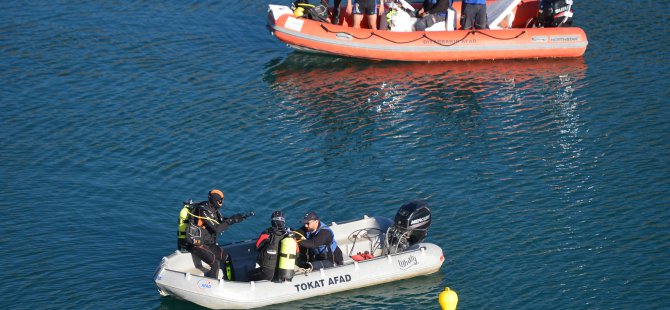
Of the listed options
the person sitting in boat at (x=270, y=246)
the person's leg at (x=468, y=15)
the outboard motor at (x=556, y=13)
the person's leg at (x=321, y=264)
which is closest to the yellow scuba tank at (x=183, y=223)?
the person sitting in boat at (x=270, y=246)

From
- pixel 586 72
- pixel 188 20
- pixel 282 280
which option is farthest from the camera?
pixel 188 20

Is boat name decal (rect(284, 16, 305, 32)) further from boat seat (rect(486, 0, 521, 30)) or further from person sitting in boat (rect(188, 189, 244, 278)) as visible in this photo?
person sitting in boat (rect(188, 189, 244, 278))

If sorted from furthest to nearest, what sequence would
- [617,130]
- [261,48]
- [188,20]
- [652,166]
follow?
1. [188,20]
2. [261,48]
3. [617,130]
4. [652,166]

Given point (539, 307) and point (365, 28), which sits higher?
point (365, 28)

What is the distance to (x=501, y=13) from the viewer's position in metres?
31.7

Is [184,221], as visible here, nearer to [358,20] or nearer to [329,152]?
[329,152]

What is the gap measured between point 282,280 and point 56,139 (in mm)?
10948

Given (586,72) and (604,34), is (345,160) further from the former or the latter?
(604,34)

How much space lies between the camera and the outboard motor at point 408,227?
1959 centimetres

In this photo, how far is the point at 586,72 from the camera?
30453mm

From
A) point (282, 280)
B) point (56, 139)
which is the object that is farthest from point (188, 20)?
point (282, 280)

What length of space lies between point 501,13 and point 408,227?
14.2 meters

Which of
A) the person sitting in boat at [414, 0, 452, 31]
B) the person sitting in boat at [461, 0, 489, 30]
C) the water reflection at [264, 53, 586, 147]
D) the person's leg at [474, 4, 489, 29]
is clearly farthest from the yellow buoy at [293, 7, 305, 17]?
the person's leg at [474, 4, 489, 29]

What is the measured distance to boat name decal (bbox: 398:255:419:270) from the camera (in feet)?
62.9
